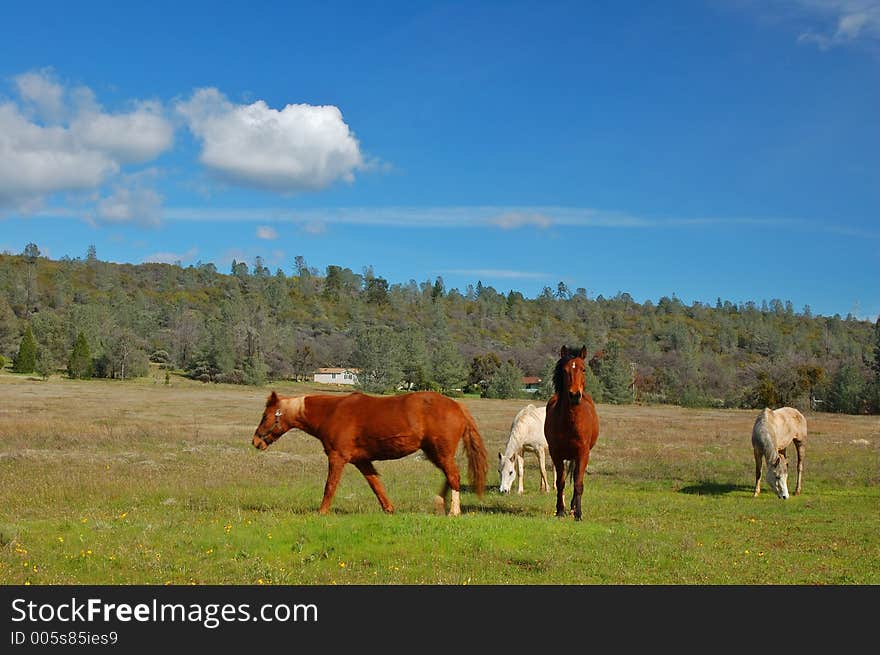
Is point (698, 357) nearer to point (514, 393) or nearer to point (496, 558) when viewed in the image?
point (514, 393)

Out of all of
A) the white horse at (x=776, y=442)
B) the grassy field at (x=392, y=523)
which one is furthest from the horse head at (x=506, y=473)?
the white horse at (x=776, y=442)

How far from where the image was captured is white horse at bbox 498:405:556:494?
18359 millimetres

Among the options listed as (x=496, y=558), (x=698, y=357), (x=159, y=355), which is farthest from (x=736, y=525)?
(x=698, y=357)

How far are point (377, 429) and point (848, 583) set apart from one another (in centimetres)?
736

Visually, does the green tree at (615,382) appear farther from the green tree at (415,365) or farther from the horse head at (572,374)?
the horse head at (572,374)

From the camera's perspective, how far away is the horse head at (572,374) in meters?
12.1

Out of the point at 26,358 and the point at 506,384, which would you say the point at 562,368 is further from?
the point at 26,358

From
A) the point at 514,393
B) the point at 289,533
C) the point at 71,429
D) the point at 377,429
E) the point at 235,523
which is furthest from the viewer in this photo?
the point at 514,393

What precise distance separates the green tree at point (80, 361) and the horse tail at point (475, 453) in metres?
103

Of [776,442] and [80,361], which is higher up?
[776,442]

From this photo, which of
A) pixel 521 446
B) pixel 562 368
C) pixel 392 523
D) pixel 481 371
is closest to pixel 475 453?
pixel 562 368

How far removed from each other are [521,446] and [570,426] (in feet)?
20.2

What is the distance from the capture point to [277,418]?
13164 mm
